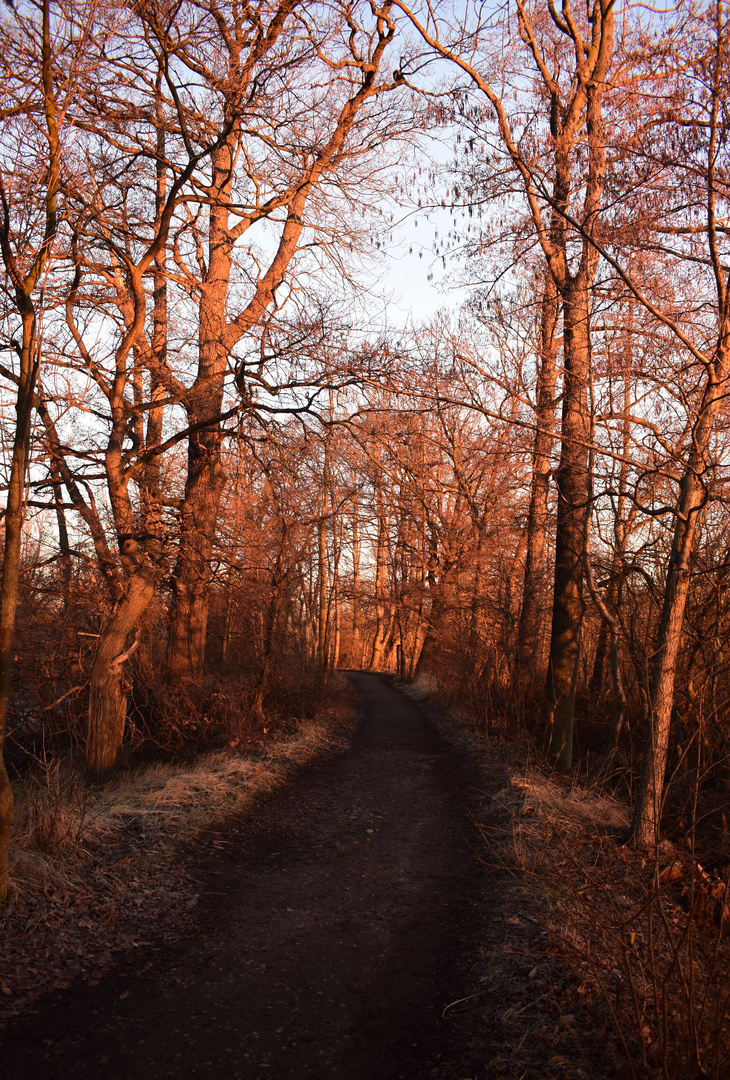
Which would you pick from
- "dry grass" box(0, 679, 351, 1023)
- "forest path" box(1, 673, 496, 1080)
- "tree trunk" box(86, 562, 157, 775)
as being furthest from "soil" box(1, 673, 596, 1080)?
"tree trunk" box(86, 562, 157, 775)

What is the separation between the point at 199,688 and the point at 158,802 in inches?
163

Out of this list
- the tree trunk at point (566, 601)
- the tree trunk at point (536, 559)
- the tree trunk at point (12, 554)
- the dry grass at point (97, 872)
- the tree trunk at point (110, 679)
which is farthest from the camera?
the tree trunk at point (536, 559)

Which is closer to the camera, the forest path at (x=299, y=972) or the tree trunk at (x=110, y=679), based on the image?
the forest path at (x=299, y=972)

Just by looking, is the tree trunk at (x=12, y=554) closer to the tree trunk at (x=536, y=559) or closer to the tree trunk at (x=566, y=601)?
the tree trunk at (x=566, y=601)

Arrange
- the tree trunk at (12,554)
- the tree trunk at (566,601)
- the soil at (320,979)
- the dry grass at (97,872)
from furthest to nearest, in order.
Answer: the tree trunk at (566,601), the tree trunk at (12,554), the dry grass at (97,872), the soil at (320,979)

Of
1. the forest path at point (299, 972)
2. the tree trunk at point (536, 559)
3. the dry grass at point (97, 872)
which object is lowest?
the forest path at point (299, 972)

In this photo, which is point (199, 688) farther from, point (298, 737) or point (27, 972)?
point (27, 972)

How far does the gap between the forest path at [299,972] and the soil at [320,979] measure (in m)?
0.01

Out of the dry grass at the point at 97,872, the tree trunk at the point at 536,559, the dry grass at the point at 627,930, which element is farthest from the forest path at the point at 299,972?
the tree trunk at the point at 536,559

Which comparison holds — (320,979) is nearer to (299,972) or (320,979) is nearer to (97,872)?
(299,972)

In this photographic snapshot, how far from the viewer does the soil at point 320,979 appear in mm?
3338

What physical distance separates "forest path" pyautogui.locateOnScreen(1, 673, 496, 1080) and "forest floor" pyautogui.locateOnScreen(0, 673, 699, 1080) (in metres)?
0.01

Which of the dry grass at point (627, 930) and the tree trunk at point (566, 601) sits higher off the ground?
the tree trunk at point (566, 601)

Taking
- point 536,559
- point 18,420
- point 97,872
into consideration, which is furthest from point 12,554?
point 536,559
